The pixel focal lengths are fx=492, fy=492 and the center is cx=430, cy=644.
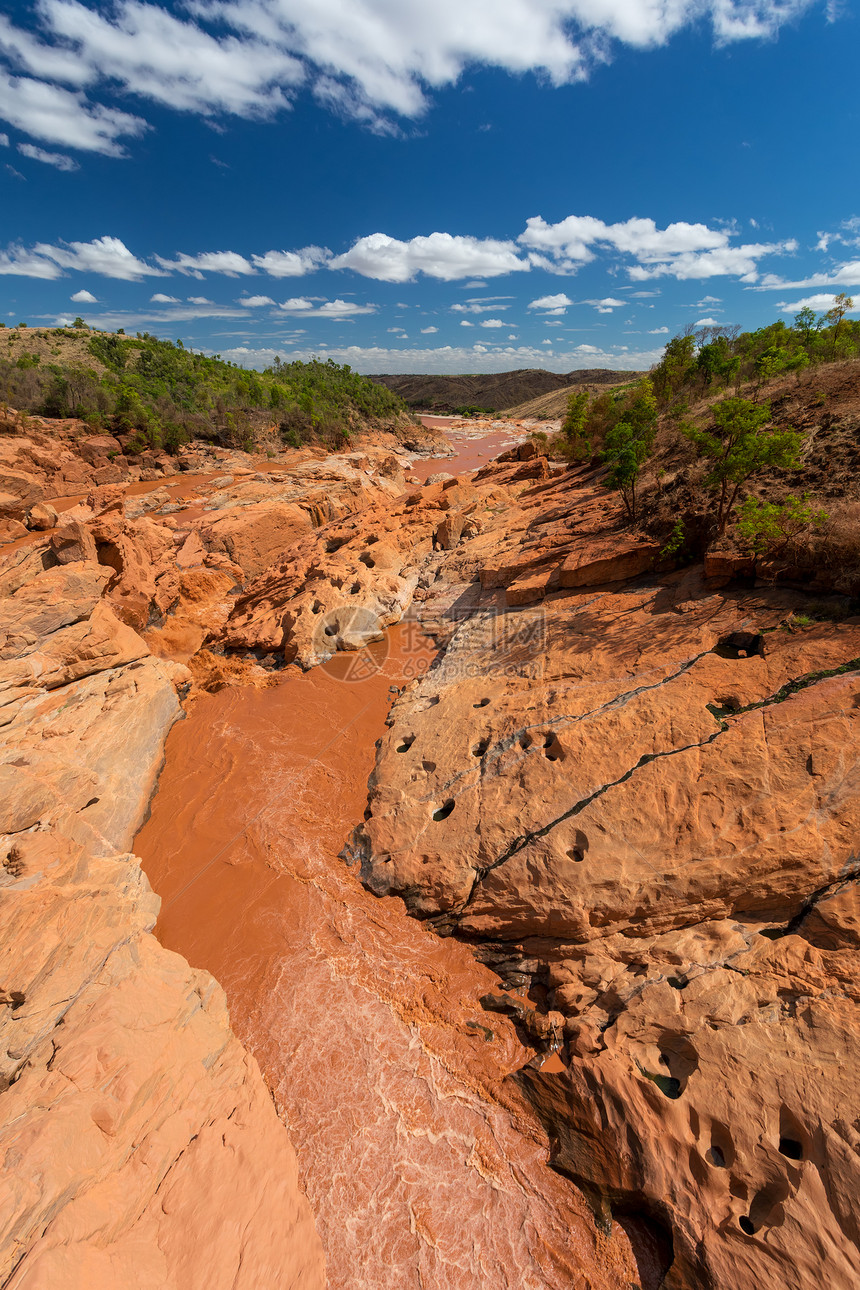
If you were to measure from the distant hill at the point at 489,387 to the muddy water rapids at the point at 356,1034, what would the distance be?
276 feet

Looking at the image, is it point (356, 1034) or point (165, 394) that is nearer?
point (356, 1034)

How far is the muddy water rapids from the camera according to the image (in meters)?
3.45

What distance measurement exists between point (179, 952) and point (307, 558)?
30.1 ft

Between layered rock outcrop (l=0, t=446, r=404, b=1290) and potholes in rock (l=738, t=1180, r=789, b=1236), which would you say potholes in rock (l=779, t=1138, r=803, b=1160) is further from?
layered rock outcrop (l=0, t=446, r=404, b=1290)

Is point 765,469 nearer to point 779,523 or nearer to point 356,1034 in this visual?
point 779,523

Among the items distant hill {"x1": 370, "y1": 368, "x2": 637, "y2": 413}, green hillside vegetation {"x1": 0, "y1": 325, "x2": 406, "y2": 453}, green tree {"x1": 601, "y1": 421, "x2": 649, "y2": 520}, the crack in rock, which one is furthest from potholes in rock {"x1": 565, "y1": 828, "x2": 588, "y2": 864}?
distant hill {"x1": 370, "y1": 368, "x2": 637, "y2": 413}

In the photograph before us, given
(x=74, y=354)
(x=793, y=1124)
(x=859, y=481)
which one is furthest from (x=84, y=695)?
(x=74, y=354)

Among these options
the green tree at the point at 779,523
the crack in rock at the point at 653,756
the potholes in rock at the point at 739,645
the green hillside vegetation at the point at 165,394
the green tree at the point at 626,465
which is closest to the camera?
the crack in rock at the point at 653,756

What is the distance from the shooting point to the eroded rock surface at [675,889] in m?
3.20

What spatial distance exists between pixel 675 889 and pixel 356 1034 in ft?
10.7

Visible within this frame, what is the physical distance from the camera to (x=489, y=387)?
101 metres

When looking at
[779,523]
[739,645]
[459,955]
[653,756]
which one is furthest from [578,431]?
[459,955]

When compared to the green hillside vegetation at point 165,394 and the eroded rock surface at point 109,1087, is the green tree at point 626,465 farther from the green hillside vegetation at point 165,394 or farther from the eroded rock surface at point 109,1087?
the green hillside vegetation at point 165,394

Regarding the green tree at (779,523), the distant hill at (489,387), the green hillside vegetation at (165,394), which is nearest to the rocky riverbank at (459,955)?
the green tree at (779,523)
